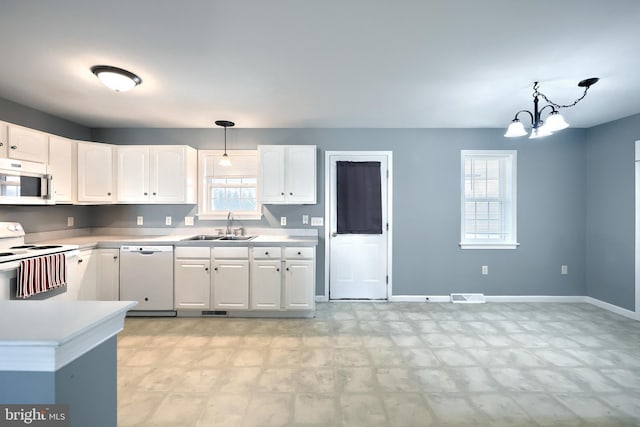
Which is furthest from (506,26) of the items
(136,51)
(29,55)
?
(29,55)

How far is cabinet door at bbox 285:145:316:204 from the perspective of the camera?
3875 mm

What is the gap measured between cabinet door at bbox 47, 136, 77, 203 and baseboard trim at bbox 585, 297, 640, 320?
671 centimetres

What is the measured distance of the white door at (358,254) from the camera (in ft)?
13.8

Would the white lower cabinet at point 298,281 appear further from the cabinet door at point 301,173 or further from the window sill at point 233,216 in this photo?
the window sill at point 233,216

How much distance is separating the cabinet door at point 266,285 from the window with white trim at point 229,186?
885 millimetres

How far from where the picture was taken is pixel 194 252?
354 cm

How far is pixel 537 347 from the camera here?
9.26ft

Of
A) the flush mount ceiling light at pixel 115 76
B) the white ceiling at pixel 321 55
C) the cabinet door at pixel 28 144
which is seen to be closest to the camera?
the white ceiling at pixel 321 55

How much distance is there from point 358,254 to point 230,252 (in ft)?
5.70

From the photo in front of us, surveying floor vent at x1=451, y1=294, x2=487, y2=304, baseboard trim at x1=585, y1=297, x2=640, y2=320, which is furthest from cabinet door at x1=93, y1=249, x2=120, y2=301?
baseboard trim at x1=585, y1=297, x2=640, y2=320

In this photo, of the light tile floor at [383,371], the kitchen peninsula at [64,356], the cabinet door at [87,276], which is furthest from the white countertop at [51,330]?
the cabinet door at [87,276]

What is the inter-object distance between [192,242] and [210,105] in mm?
1579

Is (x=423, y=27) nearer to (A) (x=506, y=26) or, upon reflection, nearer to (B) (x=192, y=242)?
(A) (x=506, y=26)

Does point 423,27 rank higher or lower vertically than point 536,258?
higher
